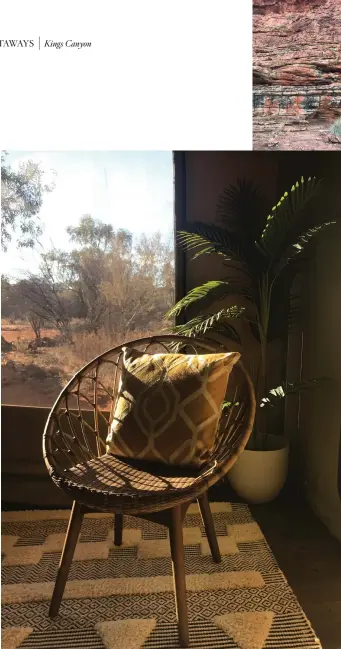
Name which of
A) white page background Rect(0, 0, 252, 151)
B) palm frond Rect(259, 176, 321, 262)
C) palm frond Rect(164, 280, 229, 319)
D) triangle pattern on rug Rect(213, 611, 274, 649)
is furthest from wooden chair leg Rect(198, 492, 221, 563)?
white page background Rect(0, 0, 252, 151)

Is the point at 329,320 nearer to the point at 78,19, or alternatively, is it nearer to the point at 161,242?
the point at 161,242

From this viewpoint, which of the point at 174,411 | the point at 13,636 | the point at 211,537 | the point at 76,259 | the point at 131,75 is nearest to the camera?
the point at 131,75

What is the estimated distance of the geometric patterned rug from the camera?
157 centimetres

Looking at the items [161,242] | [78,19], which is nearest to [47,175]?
[161,242]

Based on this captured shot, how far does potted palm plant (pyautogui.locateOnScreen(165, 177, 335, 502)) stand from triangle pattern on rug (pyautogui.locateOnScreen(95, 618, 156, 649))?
0.85 m

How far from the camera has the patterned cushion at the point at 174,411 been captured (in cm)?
173

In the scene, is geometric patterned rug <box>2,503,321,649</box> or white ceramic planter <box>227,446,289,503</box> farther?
white ceramic planter <box>227,446,289,503</box>

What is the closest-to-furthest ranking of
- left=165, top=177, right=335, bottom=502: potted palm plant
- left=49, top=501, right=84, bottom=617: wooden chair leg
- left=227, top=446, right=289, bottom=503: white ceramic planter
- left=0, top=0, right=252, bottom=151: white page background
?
left=0, top=0, right=252, bottom=151: white page background, left=49, top=501, right=84, bottom=617: wooden chair leg, left=165, top=177, right=335, bottom=502: potted palm plant, left=227, top=446, right=289, bottom=503: white ceramic planter

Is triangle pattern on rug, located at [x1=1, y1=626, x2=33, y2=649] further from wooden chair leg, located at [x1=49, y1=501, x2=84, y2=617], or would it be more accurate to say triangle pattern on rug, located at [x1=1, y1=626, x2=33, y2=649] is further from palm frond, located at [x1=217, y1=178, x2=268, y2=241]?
palm frond, located at [x1=217, y1=178, x2=268, y2=241]

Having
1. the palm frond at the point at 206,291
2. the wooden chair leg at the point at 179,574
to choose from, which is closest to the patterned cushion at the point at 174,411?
the wooden chair leg at the point at 179,574

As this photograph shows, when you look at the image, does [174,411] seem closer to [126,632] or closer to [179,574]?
[179,574]

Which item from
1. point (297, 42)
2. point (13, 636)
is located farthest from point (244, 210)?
point (13, 636)

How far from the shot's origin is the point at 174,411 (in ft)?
5.73

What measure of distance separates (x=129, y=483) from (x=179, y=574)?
0.91ft
